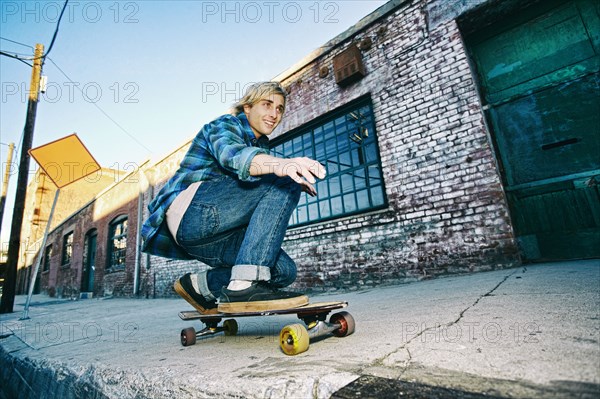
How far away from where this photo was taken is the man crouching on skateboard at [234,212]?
1.28 meters

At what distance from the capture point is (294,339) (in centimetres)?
101

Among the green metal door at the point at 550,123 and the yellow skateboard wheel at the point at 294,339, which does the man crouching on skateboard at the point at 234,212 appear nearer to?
the yellow skateboard wheel at the point at 294,339

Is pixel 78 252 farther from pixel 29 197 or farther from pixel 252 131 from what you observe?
pixel 29 197

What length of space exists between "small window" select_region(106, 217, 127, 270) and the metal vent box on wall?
30.4ft

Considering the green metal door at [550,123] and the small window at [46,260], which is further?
the small window at [46,260]

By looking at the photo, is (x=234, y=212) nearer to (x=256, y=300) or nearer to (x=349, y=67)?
(x=256, y=300)

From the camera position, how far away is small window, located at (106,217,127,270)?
1034cm

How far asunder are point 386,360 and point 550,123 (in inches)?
170

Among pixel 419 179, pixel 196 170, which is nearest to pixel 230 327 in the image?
pixel 196 170

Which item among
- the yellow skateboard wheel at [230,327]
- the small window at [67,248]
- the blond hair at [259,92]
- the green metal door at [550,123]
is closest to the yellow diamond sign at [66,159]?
the blond hair at [259,92]

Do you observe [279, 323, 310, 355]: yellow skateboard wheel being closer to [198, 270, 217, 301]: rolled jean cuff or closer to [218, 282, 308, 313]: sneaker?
[218, 282, 308, 313]: sneaker

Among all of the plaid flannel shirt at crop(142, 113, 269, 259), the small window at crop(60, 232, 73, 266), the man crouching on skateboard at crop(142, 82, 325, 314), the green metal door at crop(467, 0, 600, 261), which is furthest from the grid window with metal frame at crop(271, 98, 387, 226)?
the small window at crop(60, 232, 73, 266)

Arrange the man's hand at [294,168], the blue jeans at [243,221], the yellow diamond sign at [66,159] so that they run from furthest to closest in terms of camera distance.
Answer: the yellow diamond sign at [66,159] → the blue jeans at [243,221] → the man's hand at [294,168]

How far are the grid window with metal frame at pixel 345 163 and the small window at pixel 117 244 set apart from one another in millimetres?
7665
